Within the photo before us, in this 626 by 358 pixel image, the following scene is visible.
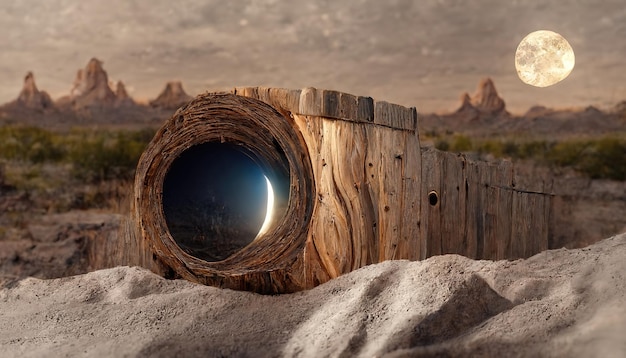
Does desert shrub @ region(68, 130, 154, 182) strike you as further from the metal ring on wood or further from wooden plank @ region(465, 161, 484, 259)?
wooden plank @ region(465, 161, 484, 259)

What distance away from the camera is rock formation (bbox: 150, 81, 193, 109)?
2934 centimetres

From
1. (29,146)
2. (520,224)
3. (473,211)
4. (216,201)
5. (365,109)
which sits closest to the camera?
(365,109)

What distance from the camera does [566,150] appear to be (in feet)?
67.1

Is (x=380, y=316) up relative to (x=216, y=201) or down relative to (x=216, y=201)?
down

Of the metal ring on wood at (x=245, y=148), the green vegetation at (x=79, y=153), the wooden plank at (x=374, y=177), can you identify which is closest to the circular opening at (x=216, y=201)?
the metal ring on wood at (x=245, y=148)

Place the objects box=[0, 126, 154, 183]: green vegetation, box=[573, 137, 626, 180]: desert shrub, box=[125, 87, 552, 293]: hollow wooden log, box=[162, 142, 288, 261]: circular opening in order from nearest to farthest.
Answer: box=[125, 87, 552, 293]: hollow wooden log
box=[162, 142, 288, 261]: circular opening
box=[573, 137, 626, 180]: desert shrub
box=[0, 126, 154, 183]: green vegetation

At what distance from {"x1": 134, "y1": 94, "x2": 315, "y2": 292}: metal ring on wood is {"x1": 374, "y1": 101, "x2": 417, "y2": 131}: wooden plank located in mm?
527

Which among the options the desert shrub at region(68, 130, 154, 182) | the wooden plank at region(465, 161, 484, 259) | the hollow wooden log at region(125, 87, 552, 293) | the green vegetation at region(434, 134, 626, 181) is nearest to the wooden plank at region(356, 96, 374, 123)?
the hollow wooden log at region(125, 87, 552, 293)

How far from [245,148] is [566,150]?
1825cm

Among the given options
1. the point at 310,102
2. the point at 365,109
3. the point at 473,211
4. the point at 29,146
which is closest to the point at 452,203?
the point at 473,211

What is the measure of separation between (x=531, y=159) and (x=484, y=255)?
17.5 meters

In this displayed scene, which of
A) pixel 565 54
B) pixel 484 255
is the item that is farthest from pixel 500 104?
pixel 484 255

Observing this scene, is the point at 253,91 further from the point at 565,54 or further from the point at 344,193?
the point at 565,54

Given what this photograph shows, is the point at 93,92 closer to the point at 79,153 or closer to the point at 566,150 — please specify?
the point at 79,153
